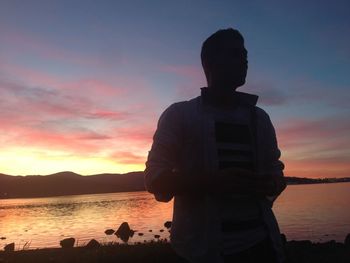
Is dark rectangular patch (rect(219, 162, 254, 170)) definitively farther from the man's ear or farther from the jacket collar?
the man's ear

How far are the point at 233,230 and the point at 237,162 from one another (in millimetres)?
469

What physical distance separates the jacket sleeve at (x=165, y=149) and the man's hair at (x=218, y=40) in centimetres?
49

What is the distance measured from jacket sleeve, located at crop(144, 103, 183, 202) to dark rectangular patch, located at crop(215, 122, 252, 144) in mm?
272

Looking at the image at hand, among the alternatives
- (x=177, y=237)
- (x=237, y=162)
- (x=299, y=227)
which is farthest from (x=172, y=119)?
(x=299, y=227)

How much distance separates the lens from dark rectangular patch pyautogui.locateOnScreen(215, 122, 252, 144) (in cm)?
299

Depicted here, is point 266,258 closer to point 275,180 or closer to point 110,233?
point 275,180

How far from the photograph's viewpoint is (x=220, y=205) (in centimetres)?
281

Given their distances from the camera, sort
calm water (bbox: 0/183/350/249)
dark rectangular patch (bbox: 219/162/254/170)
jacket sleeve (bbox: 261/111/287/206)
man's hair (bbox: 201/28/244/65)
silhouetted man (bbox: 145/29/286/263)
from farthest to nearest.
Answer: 1. calm water (bbox: 0/183/350/249)
2. man's hair (bbox: 201/28/244/65)
3. jacket sleeve (bbox: 261/111/287/206)
4. dark rectangular patch (bbox: 219/162/254/170)
5. silhouetted man (bbox: 145/29/286/263)

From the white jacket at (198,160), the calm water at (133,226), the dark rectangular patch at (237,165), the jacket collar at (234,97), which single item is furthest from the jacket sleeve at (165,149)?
the calm water at (133,226)

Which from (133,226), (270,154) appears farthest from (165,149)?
(133,226)

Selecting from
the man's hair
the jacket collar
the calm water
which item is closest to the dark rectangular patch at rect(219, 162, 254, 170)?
the jacket collar

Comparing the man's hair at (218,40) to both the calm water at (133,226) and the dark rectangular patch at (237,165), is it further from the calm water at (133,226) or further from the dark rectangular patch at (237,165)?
the calm water at (133,226)

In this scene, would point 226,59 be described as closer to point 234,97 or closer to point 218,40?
point 218,40

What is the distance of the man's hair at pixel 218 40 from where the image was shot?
127 inches
